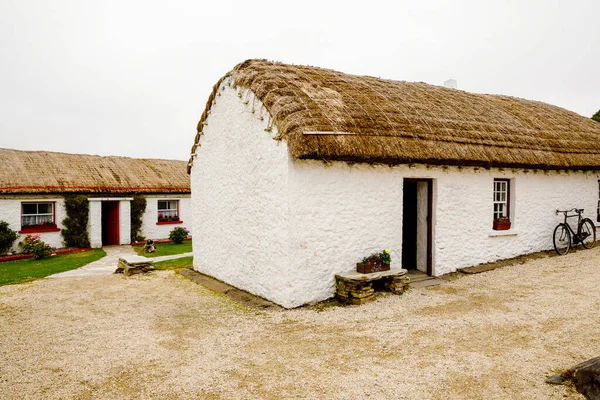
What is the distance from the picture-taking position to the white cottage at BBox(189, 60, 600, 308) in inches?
297

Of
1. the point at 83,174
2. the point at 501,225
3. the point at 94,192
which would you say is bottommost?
the point at 501,225

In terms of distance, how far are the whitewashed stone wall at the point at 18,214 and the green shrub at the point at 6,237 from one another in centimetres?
24

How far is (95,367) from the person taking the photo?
523cm

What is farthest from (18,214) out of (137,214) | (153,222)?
(153,222)

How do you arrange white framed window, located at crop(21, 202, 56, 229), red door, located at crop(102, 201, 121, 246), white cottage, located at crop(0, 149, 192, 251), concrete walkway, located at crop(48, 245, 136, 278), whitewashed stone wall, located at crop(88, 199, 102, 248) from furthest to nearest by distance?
red door, located at crop(102, 201, 121, 246), whitewashed stone wall, located at crop(88, 199, 102, 248), white framed window, located at crop(21, 202, 56, 229), white cottage, located at crop(0, 149, 192, 251), concrete walkway, located at crop(48, 245, 136, 278)

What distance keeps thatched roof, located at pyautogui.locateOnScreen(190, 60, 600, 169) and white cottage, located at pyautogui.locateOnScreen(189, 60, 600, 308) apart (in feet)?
0.12

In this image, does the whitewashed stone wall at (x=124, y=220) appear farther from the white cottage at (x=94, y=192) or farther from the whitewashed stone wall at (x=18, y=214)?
the whitewashed stone wall at (x=18, y=214)

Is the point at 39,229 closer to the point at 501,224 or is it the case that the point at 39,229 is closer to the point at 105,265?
the point at 105,265

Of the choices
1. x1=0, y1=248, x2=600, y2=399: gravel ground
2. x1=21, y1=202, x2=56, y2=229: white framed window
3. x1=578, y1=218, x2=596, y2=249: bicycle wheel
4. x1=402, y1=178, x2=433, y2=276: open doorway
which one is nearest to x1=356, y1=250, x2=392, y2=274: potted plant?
x1=0, y1=248, x2=600, y2=399: gravel ground

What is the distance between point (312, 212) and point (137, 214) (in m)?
15.0

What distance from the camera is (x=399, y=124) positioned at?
8.79 meters

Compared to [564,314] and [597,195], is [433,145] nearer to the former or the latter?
[564,314]

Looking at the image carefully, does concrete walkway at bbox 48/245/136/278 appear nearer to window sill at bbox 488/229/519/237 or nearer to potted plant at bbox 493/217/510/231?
window sill at bbox 488/229/519/237

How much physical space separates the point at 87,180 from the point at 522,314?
1899cm
